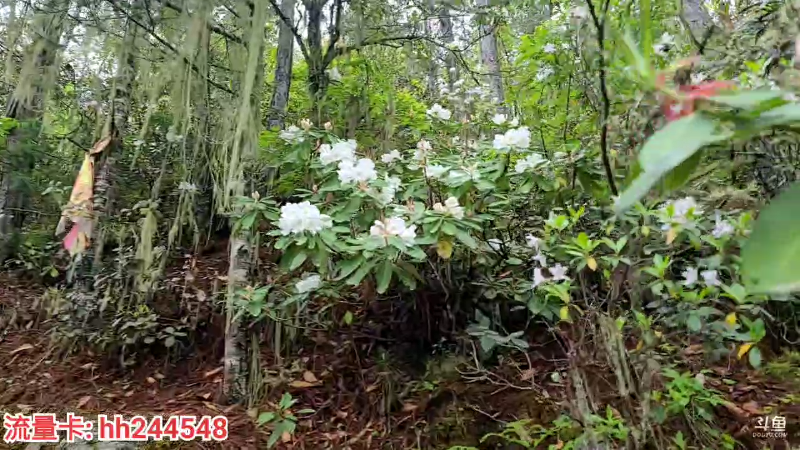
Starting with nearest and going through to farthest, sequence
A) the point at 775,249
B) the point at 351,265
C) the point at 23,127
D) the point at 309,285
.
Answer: the point at 775,249 < the point at 351,265 < the point at 309,285 < the point at 23,127

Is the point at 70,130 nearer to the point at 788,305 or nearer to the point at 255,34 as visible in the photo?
the point at 255,34

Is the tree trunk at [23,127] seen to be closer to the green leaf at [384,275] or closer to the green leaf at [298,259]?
the green leaf at [298,259]

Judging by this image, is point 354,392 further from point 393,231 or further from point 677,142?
point 677,142

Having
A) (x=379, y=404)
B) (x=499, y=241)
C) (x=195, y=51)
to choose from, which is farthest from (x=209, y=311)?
(x=499, y=241)

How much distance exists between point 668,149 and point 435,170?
1503mm

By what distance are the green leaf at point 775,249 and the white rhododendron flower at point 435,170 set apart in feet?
4.94

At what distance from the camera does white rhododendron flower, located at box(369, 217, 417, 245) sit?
1497 mm

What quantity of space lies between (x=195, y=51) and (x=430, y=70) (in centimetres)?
151

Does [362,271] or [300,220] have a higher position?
[300,220]

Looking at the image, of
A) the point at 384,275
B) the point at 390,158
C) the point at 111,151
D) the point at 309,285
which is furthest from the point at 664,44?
the point at 111,151

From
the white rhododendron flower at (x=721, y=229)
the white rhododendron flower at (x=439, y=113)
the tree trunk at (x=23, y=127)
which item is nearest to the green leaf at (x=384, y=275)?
the white rhododendron flower at (x=721, y=229)

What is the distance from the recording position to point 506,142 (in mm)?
1738

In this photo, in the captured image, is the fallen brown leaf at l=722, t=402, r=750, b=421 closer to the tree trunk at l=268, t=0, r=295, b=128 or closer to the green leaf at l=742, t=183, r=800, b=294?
the green leaf at l=742, t=183, r=800, b=294

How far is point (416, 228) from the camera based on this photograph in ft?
5.24
